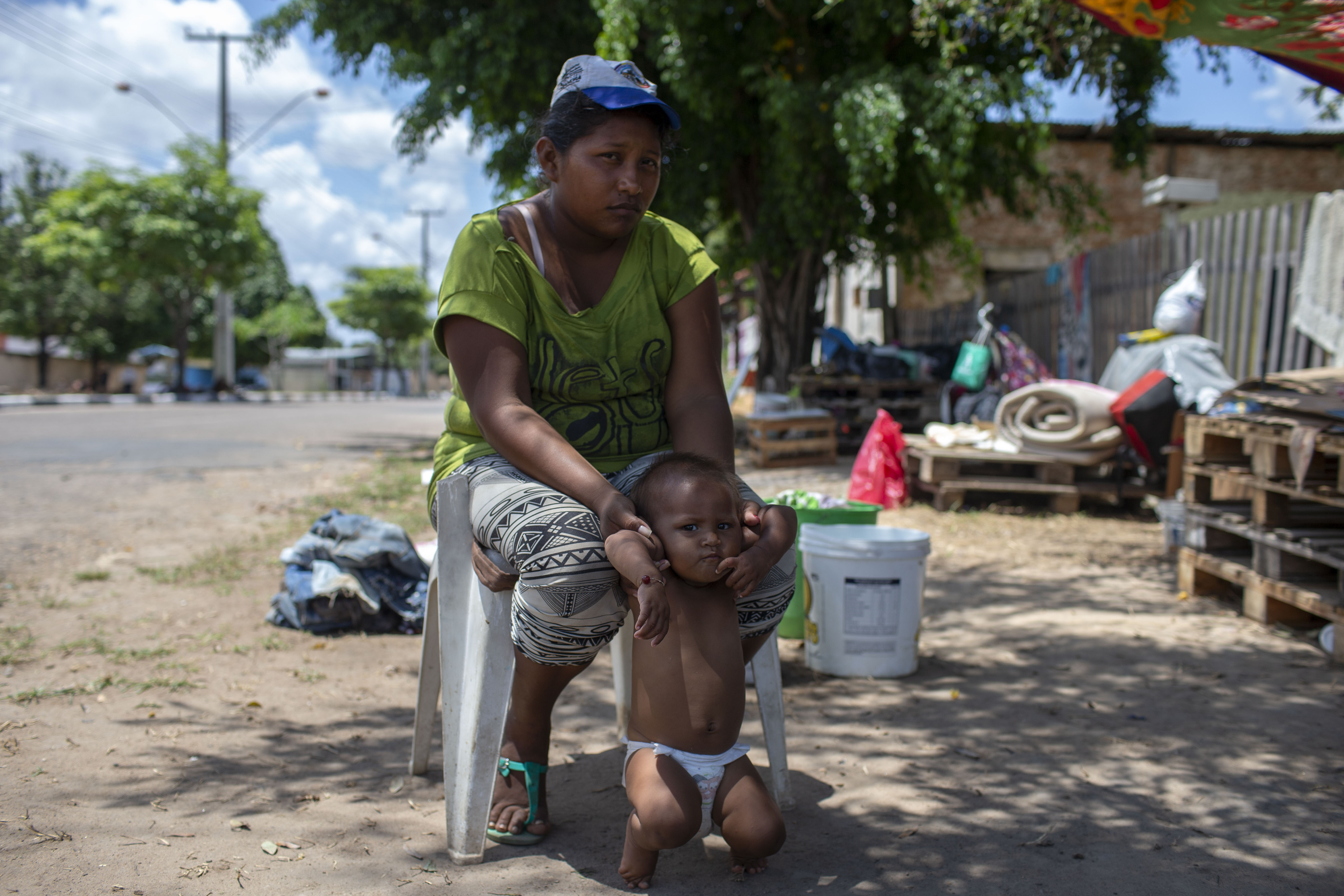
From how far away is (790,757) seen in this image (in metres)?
2.66

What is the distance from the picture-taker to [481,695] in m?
2.05

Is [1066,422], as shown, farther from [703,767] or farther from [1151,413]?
[703,767]

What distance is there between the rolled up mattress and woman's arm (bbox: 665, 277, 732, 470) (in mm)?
4988

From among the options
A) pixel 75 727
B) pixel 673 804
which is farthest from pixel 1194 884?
pixel 75 727

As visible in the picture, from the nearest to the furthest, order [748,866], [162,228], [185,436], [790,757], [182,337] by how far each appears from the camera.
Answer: [748,866] → [790,757] → [185,436] → [162,228] → [182,337]

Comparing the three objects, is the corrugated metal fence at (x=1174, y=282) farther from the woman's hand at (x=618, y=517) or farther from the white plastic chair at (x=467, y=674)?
the woman's hand at (x=618, y=517)

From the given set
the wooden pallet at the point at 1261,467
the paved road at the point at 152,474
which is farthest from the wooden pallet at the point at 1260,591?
the paved road at the point at 152,474

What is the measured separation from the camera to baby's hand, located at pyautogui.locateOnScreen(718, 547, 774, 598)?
185 cm

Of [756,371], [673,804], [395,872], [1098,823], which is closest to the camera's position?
[673,804]

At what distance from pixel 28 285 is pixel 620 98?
39.7m

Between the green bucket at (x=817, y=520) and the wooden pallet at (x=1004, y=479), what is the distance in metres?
3.31

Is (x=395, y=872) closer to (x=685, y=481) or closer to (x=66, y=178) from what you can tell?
(x=685, y=481)

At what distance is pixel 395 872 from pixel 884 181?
808 cm

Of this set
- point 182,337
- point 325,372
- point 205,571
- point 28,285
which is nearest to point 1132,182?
point 205,571
